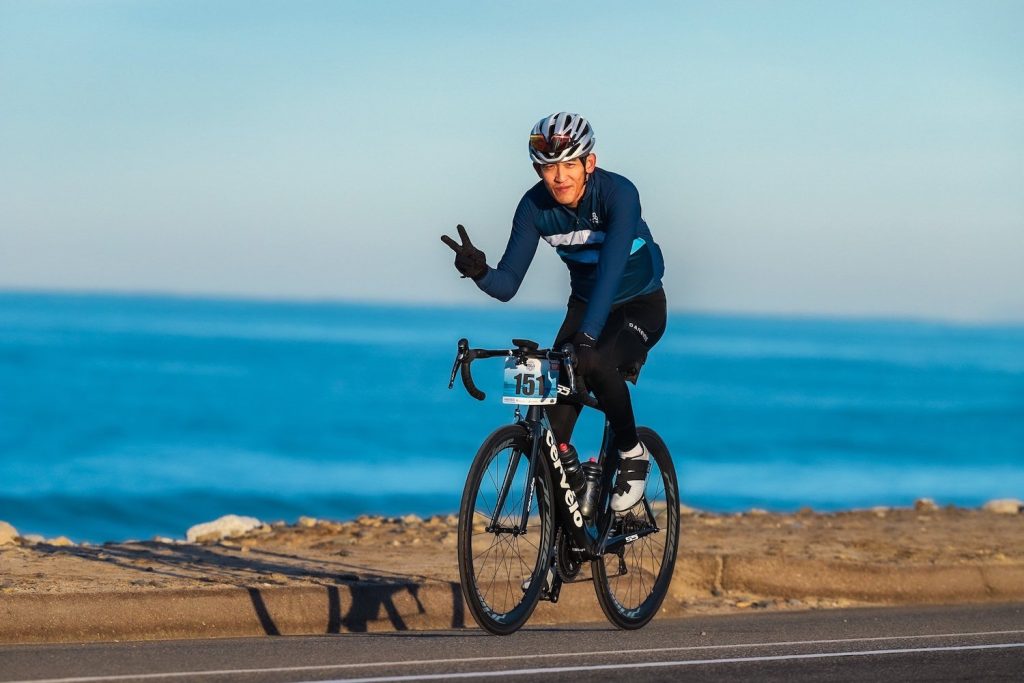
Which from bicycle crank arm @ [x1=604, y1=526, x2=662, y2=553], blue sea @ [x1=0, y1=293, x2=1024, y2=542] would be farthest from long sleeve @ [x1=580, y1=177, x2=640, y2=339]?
blue sea @ [x1=0, y1=293, x2=1024, y2=542]

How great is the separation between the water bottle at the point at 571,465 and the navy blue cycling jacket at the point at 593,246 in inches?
23.9

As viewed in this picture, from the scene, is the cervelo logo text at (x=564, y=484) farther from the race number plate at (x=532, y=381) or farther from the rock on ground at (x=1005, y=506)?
the rock on ground at (x=1005, y=506)

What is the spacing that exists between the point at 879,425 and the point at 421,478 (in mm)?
24878

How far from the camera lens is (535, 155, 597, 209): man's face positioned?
7.18 metres

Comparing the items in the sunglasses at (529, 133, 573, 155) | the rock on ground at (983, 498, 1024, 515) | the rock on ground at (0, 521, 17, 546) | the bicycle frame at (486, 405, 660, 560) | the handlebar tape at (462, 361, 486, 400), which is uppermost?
the sunglasses at (529, 133, 573, 155)

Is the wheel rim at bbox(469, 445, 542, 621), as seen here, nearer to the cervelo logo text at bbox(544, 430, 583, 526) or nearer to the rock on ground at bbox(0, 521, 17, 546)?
the cervelo logo text at bbox(544, 430, 583, 526)

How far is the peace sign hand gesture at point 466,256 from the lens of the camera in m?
6.82

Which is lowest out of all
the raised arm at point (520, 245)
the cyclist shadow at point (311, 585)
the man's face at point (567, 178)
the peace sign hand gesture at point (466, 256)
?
the cyclist shadow at point (311, 585)

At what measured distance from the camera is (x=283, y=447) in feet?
143

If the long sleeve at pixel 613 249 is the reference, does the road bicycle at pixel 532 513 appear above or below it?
below

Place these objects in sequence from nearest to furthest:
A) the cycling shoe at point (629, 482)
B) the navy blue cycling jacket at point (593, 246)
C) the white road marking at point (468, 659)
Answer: the white road marking at point (468, 659) < the navy blue cycling jacket at point (593, 246) < the cycling shoe at point (629, 482)

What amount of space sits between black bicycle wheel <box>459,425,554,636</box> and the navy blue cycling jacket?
695mm

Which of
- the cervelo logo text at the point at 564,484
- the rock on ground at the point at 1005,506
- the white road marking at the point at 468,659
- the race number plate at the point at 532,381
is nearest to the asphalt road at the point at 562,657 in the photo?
the white road marking at the point at 468,659

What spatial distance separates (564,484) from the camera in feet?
23.7
